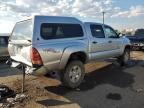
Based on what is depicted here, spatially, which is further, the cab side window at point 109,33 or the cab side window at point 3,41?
the cab side window at point 3,41

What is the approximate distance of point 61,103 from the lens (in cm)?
623

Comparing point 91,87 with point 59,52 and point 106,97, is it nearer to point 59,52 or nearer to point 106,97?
point 106,97

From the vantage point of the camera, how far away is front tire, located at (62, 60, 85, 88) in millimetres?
7336

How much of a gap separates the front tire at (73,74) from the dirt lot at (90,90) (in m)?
0.21

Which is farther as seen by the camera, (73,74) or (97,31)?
(97,31)

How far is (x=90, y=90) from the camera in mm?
7383

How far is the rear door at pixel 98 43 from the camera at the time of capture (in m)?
8.51

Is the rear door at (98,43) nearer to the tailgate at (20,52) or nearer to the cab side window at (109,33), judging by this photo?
the cab side window at (109,33)

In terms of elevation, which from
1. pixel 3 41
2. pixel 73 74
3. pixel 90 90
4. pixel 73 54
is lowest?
pixel 90 90

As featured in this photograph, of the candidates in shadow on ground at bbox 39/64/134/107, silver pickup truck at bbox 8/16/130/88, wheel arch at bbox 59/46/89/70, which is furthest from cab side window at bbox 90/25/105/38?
shadow on ground at bbox 39/64/134/107

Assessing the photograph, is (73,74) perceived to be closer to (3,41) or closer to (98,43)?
(98,43)

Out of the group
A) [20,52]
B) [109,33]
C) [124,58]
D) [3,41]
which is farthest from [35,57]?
[3,41]

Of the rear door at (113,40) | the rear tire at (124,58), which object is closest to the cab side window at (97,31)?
the rear door at (113,40)

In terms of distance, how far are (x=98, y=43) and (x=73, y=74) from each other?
1.84 metres
